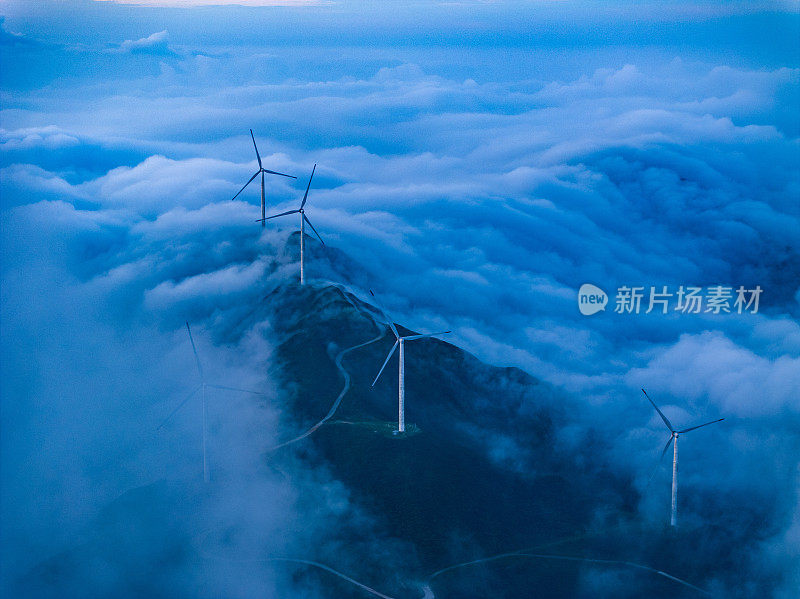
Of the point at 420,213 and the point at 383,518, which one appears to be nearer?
the point at 383,518

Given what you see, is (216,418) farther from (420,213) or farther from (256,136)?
(420,213)

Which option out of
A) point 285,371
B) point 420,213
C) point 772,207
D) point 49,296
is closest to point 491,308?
point 420,213

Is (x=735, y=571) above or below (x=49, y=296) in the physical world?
below

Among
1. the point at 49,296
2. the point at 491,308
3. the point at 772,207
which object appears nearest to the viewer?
the point at 49,296

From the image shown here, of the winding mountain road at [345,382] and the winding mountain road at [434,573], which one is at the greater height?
the winding mountain road at [345,382]
